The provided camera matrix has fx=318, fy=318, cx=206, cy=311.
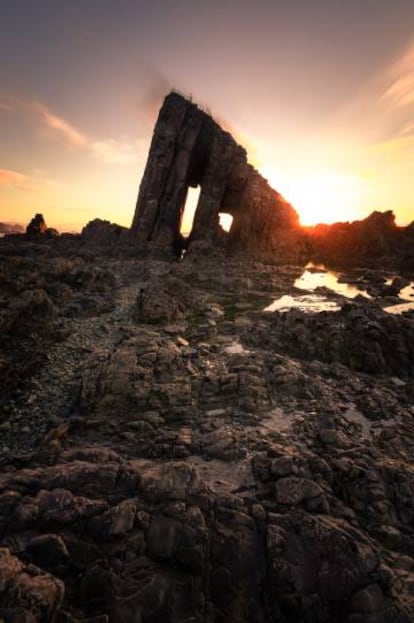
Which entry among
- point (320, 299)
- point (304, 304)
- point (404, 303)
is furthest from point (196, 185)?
point (404, 303)

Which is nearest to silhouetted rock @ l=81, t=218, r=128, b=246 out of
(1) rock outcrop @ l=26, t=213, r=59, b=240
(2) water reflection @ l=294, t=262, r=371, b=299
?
(1) rock outcrop @ l=26, t=213, r=59, b=240

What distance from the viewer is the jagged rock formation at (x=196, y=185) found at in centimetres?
6944

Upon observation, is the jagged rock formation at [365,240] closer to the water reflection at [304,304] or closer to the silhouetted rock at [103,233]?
the silhouetted rock at [103,233]

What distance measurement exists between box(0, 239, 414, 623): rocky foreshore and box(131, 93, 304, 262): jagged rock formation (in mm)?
49950

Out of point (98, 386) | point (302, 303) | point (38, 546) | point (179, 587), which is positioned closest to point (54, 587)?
point (38, 546)

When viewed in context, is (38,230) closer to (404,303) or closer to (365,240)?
(404,303)

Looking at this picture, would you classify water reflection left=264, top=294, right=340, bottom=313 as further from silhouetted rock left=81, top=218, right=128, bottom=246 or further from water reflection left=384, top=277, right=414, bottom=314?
silhouetted rock left=81, top=218, right=128, bottom=246

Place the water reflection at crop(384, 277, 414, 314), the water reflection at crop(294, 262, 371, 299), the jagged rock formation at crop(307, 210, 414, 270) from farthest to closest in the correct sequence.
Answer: the jagged rock formation at crop(307, 210, 414, 270) → the water reflection at crop(294, 262, 371, 299) → the water reflection at crop(384, 277, 414, 314)

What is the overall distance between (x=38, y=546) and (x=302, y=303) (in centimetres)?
3808

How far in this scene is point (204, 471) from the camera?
36.9ft

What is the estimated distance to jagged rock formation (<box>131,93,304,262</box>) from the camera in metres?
69.4

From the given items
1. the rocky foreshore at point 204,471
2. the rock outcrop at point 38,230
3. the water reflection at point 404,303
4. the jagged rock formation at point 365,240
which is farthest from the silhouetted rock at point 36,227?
the jagged rock formation at point 365,240

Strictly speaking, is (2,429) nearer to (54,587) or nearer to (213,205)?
(54,587)

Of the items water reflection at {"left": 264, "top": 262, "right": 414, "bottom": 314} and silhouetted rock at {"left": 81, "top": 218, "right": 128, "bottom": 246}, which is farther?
silhouetted rock at {"left": 81, "top": 218, "right": 128, "bottom": 246}
